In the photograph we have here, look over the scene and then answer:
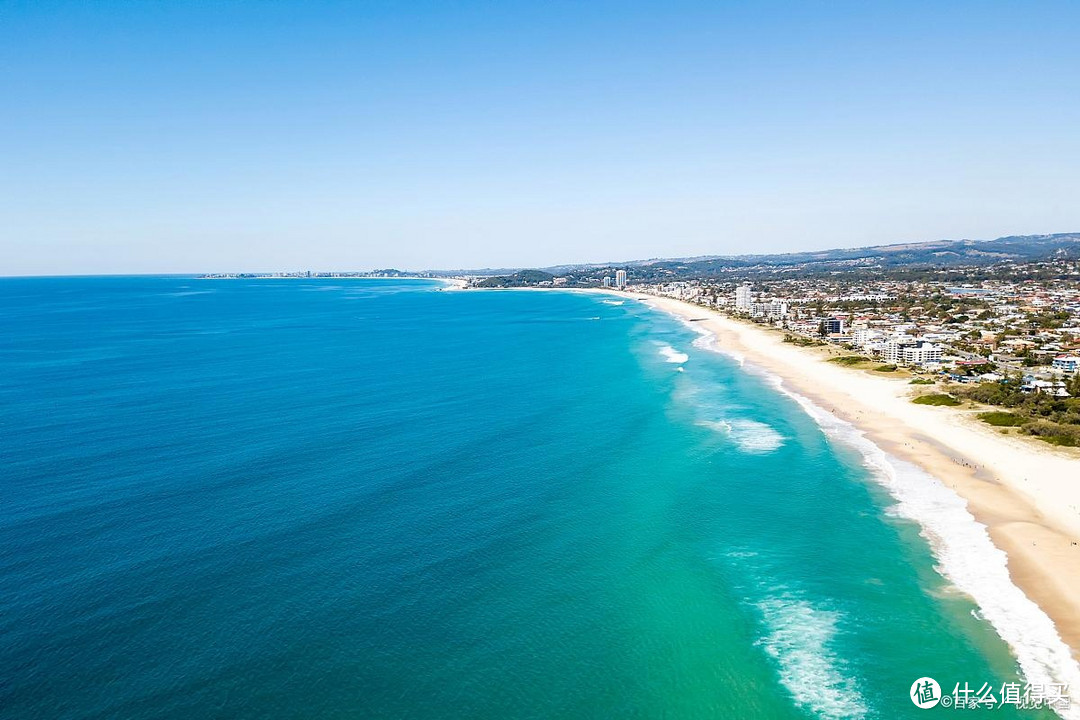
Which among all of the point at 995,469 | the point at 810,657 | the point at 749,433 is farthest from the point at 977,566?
the point at 749,433

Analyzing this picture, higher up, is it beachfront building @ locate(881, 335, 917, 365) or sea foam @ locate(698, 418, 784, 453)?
beachfront building @ locate(881, 335, 917, 365)

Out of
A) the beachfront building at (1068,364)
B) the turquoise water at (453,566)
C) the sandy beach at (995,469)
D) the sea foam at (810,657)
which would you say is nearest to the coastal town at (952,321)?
the beachfront building at (1068,364)

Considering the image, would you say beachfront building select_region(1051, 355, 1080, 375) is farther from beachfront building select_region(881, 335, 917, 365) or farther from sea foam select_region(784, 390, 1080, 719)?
sea foam select_region(784, 390, 1080, 719)

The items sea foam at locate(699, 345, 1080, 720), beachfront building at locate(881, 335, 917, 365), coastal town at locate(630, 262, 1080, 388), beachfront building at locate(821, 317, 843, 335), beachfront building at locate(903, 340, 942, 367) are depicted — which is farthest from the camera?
beachfront building at locate(821, 317, 843, 335)

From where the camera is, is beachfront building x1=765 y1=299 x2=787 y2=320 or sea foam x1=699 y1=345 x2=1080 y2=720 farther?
beachfront building x1=765 y1=299 x2=787 y2=320

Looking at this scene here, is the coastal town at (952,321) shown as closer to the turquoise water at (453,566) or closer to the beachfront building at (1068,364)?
the beachfront building at (1068,364)

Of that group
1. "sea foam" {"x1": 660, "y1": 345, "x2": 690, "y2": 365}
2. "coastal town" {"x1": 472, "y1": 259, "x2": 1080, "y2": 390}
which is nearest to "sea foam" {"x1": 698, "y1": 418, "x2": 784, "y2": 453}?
"coastal town" {"x1": 472, "y1": 259, "x2": 1080, "y2": 390}
